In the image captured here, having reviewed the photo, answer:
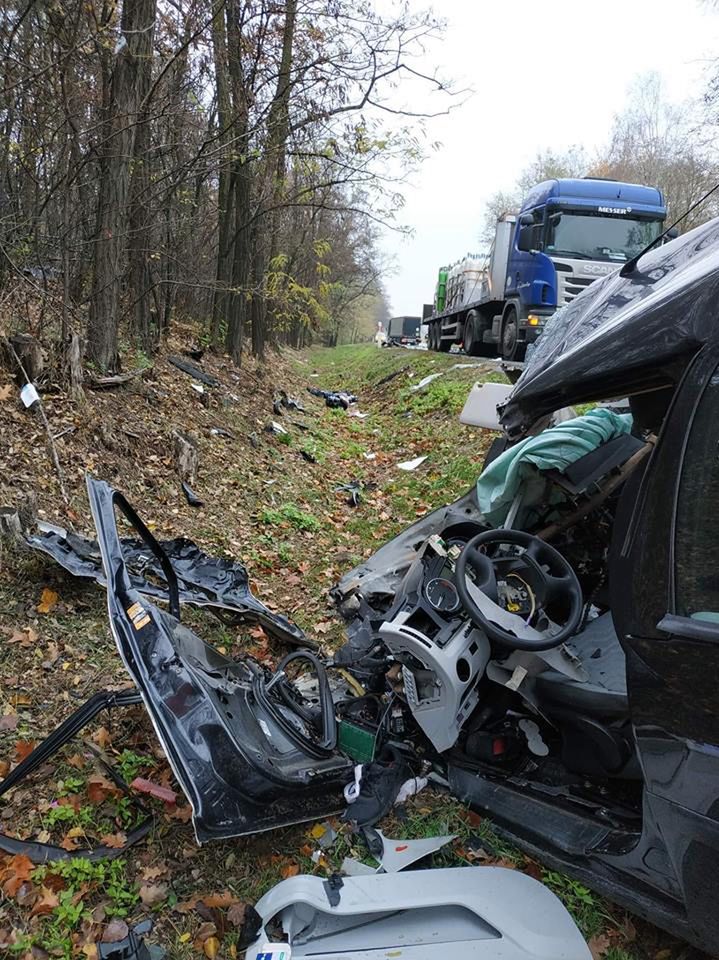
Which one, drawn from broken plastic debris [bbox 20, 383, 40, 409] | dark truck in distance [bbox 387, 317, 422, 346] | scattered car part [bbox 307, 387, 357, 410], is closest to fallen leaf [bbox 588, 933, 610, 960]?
broken plastic debris [bbox 20, 383, 40, 409]

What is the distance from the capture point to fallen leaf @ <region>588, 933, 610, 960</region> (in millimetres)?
2189

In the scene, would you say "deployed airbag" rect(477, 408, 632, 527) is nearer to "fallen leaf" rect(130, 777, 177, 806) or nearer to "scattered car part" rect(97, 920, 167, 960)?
"fallen leaf" rect(130, 777, 177, 806)

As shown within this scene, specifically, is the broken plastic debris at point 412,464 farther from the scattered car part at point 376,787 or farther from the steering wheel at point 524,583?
the scattered car part at point 376,787

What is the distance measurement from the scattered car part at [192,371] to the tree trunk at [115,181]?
238cm

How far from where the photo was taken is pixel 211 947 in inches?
85.8

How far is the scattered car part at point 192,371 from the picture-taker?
920cm

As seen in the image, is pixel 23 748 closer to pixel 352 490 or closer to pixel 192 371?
pixel 352 490

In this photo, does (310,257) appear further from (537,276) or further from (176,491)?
(176,491)

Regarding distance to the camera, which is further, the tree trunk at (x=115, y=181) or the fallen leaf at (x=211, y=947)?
the tree trunk at (x=115, y=181)

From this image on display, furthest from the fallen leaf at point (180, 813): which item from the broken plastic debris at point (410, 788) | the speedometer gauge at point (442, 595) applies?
the speedometer gauge at point (442, 595)

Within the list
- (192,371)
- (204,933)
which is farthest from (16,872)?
(192,371)

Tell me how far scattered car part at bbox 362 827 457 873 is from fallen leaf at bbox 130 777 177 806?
829mm

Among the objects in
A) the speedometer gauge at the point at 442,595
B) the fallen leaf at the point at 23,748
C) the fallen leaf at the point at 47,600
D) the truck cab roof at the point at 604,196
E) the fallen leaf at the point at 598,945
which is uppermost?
the truck cab roof at the point at 604,196

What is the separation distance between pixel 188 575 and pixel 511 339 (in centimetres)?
1062
